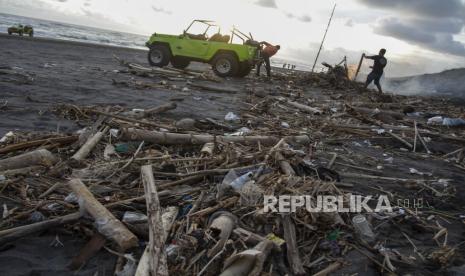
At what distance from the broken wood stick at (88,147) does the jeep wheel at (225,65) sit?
1083 centimetres

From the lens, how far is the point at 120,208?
3.33m

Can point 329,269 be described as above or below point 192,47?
below

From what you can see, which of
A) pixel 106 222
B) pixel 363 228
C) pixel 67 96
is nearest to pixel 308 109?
pixel 67 96

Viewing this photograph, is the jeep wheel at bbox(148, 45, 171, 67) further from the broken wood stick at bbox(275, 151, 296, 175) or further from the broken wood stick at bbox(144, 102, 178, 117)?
the broken wood stick at bbox(275, 151, 296, 175)

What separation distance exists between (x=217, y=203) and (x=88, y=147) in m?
2.00

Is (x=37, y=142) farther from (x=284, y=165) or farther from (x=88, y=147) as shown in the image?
(x=284, y=165)

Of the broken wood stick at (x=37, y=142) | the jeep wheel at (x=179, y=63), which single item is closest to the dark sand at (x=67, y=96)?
the broken wood stick at (x=37, y=142)

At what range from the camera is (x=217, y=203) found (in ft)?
11.4

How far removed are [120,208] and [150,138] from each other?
65.4 inches

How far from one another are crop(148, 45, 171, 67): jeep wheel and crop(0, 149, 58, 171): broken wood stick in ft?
40.5

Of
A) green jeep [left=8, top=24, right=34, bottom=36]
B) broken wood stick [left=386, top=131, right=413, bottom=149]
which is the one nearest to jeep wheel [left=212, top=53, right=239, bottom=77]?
broken wood stick [left=386, top=131, right=413, bottom=149]

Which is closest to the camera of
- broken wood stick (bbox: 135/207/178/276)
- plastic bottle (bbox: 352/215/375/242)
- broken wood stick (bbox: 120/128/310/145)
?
broken wood stick (bbox: 135/207/178/276)

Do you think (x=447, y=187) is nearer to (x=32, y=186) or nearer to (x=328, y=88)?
(x=32, y=186)

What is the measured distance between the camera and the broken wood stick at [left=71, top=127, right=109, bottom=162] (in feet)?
13.8
